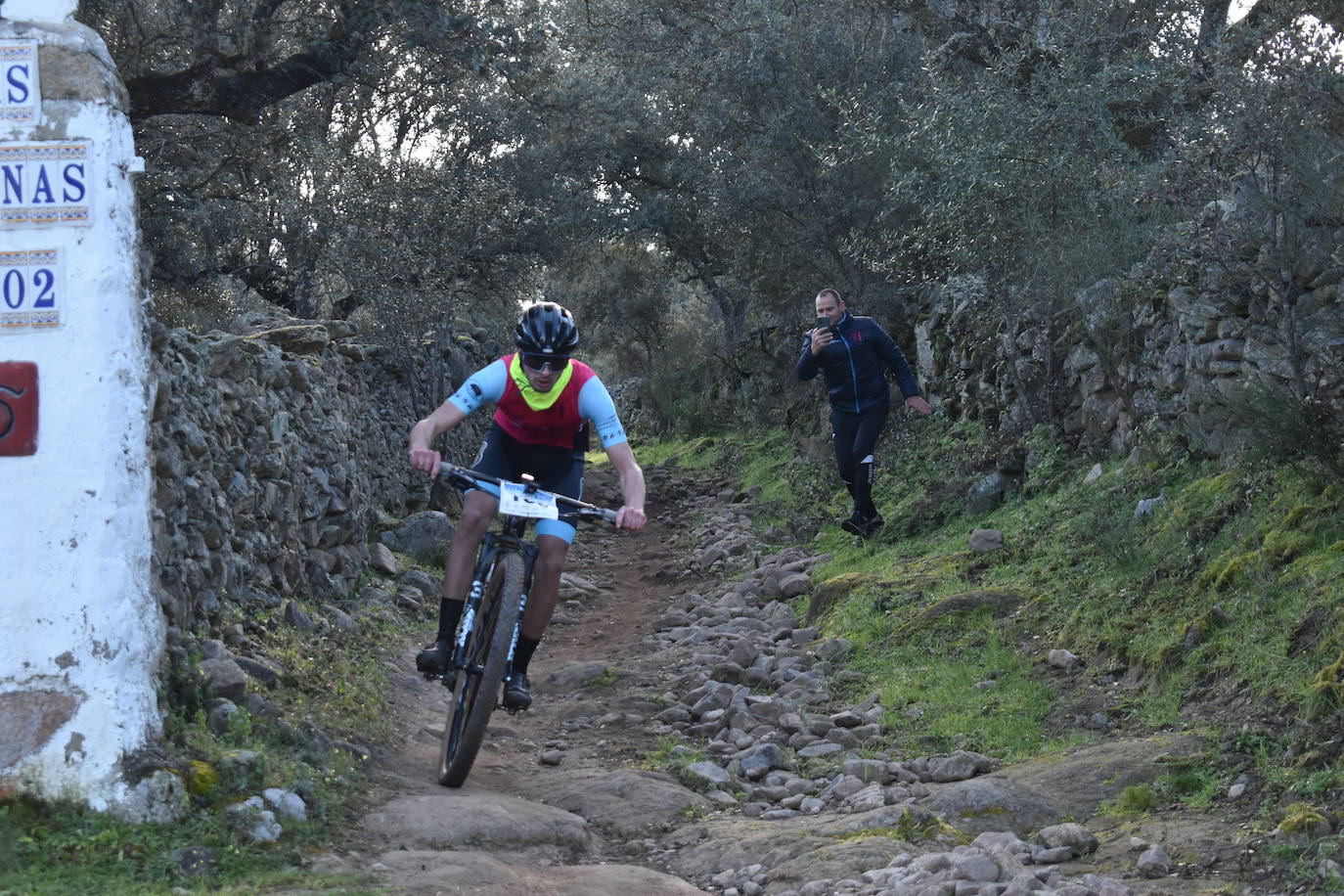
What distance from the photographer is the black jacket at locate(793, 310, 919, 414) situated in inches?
442

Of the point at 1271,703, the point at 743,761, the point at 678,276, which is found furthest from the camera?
the point at 678,276

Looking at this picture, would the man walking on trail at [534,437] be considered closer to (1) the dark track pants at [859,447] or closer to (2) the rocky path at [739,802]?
(2) the rocky path at [739,802]

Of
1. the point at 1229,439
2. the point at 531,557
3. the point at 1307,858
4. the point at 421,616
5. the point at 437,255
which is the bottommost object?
the point at 421,616

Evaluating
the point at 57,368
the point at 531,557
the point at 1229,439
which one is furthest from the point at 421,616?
the point at 1229,439

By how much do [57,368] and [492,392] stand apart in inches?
80.7

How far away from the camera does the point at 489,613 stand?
622cm

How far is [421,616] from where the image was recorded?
1052 centimetres

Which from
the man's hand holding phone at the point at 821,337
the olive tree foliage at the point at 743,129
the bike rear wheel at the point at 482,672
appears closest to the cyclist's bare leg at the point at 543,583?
the bike rear wheel at the point at 482,672

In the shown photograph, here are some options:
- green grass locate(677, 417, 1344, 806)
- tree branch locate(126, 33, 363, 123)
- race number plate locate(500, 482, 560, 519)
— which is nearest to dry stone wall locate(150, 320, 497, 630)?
race number plate locate(500, 482, 560, 519)

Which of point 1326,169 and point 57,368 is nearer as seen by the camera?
point 57,368

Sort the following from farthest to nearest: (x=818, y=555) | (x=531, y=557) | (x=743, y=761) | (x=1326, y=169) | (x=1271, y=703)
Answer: (x=818, y=555) < (x=1326, y=169) < (x=743, y=761) < (x=531, y=557) < (x=1271, y=703)

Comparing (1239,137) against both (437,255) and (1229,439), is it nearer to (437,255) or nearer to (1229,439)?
(1229,439)

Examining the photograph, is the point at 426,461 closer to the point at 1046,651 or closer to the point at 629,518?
the point at 629,518

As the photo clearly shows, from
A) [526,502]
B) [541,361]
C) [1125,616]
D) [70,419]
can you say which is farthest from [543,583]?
[1125,616]
